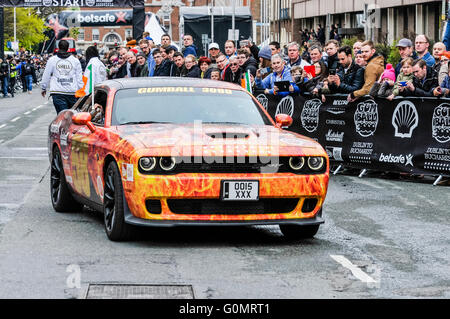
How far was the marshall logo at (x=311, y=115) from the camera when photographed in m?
16.4

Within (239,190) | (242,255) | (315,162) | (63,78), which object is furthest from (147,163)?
(63,78)

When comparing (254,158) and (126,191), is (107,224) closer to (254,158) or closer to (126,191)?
(126,191)

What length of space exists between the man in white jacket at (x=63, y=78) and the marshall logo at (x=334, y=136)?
15.6ft

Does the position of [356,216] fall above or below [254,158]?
below

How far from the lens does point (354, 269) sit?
25.3 ft

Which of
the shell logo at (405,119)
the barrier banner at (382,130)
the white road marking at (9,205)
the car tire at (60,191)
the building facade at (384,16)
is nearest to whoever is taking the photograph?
the car tire at (60,191)

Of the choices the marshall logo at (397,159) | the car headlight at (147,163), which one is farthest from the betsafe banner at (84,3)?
the car headlight at (147,163)

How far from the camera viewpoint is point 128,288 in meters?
6.86

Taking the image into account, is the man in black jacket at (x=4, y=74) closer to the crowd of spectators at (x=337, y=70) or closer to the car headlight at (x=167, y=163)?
the crowd of spectators at (x=337, y=70)

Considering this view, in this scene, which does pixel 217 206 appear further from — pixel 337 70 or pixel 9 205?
pixel 337 70

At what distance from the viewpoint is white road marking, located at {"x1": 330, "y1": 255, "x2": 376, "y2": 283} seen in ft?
24.0

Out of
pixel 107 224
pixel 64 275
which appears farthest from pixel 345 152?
pixel 64 275

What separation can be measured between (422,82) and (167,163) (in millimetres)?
7264

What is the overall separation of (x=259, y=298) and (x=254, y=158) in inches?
86.2
